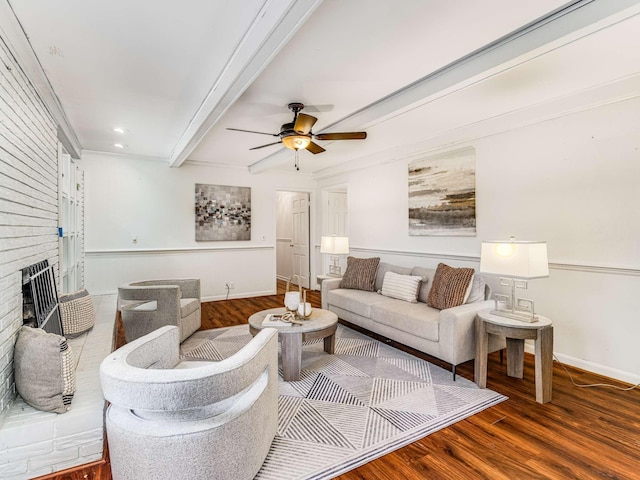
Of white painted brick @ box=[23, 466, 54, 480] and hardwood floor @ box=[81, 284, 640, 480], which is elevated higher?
white painted brick @ box=[23, 466, 54, 480]

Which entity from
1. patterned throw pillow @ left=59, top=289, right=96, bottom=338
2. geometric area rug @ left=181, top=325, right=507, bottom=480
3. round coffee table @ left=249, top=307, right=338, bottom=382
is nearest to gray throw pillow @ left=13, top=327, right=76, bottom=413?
patterned throw pillow @ left=59, top=289, right=96, bottom=338

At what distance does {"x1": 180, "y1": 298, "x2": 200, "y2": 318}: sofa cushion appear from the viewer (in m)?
3.63

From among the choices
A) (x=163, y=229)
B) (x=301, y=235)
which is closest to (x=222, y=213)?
(x=163, y=229)

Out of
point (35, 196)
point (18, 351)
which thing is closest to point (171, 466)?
point (18, 351)

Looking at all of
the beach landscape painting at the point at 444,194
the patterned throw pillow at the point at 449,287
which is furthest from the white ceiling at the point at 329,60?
the patterned throw pillow at the point at 449,287

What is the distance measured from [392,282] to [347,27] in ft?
8.79

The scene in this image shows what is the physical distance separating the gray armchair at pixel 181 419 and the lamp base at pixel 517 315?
6.79 feet

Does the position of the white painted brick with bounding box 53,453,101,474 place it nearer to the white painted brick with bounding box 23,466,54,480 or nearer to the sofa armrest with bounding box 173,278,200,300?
the white painted brick with bounding box 23,466,54,480

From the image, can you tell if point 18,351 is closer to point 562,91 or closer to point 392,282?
point 392,282

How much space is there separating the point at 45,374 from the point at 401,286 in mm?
3083

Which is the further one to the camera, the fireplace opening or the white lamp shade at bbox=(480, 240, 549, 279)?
the white lamp shade at bbox=(480, 240, 549, 279)

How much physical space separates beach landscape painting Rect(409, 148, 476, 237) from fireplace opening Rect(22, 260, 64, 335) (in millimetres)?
3962

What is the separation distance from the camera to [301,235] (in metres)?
7.06

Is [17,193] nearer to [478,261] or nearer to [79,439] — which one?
[79,439]
